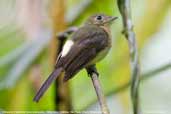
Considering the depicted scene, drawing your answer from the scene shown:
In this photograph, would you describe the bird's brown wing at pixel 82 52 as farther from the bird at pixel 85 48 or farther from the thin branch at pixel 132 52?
the thin branch at pixel 132 52


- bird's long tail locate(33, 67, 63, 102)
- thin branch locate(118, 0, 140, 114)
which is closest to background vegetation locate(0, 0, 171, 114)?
bird's long tail locate(33, 67, 63, 102)

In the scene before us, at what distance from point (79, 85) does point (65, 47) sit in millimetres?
514

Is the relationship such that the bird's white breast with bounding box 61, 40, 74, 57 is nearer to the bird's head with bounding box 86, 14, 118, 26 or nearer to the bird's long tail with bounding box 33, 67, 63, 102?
the bird's long tail with bounding box 33, 67, 63, 102

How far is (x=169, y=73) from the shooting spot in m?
3.97

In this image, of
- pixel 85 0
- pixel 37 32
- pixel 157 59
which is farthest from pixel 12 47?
pixel 157 59

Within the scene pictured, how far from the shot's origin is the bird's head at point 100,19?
12.8 ft

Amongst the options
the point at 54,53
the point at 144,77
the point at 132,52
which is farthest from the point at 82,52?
the point at 132,52

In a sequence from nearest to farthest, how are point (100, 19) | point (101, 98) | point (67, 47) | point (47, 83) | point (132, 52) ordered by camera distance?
point (101, 98), point (132, 52), point (47, 83), point (67, 47), point (100, 19)

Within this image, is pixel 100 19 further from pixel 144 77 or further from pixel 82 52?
pixel 144 77

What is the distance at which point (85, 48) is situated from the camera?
11.3 ft

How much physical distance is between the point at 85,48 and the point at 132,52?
33.1 inches

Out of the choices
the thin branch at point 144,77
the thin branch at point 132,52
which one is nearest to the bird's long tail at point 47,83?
the thin branch at point 144,77

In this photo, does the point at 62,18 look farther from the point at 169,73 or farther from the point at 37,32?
the point at 169,73

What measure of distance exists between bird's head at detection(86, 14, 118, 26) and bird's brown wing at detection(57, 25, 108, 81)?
0.34ft
